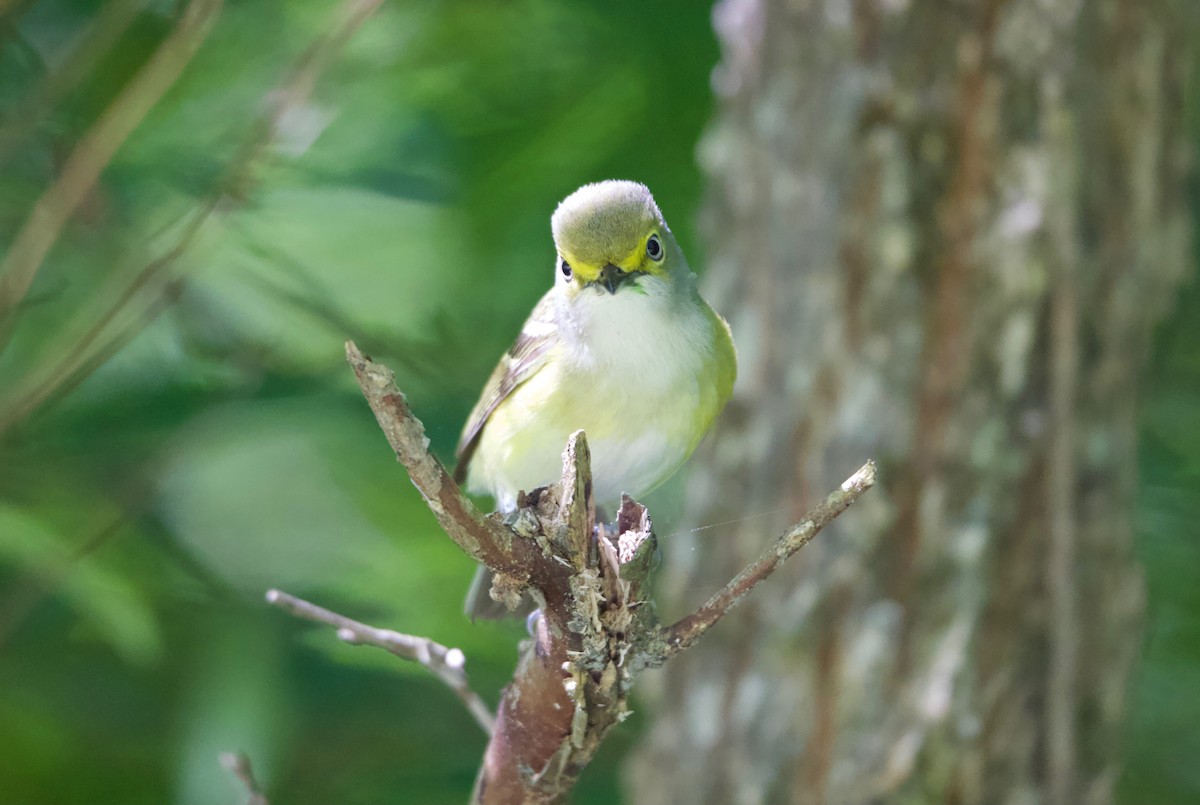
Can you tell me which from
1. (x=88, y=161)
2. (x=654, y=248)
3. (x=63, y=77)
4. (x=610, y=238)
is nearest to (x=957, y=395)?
(x=654, y=248)

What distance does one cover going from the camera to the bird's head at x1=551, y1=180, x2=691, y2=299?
193 centimetres

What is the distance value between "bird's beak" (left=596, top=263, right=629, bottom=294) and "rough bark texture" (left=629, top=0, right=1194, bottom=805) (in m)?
1.68

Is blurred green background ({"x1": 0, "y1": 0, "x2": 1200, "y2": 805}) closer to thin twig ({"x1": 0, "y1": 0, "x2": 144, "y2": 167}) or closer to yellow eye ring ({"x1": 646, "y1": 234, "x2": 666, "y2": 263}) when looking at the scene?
thin twig ({"x1": 0, "y1": 0, "x2": 144, "y2": 167})

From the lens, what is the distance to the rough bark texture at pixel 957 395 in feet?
11.2

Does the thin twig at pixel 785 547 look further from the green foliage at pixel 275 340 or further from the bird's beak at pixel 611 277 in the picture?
the green foliage at pixel 275 340

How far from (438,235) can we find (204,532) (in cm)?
117

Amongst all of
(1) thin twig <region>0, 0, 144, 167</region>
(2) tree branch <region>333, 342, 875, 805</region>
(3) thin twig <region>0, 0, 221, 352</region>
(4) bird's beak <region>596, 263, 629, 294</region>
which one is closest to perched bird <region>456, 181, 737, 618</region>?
(4) bird's beak <region>596, 263, 629, 294</region>

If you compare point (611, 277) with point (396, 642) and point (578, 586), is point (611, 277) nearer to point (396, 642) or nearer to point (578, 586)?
point (578, 586)

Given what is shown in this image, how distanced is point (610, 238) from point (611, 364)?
1.10 feet

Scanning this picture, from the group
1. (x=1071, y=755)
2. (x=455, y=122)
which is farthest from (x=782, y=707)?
(x=455, y=122)

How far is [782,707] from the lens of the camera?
11.7 feet

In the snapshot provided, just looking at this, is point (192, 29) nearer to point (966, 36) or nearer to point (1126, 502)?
point (966, 36)

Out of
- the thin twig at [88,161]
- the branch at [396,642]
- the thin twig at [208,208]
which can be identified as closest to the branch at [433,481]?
the branch at [396,642]

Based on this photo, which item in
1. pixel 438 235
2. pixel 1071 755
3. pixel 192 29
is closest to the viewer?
pixel 192 29
